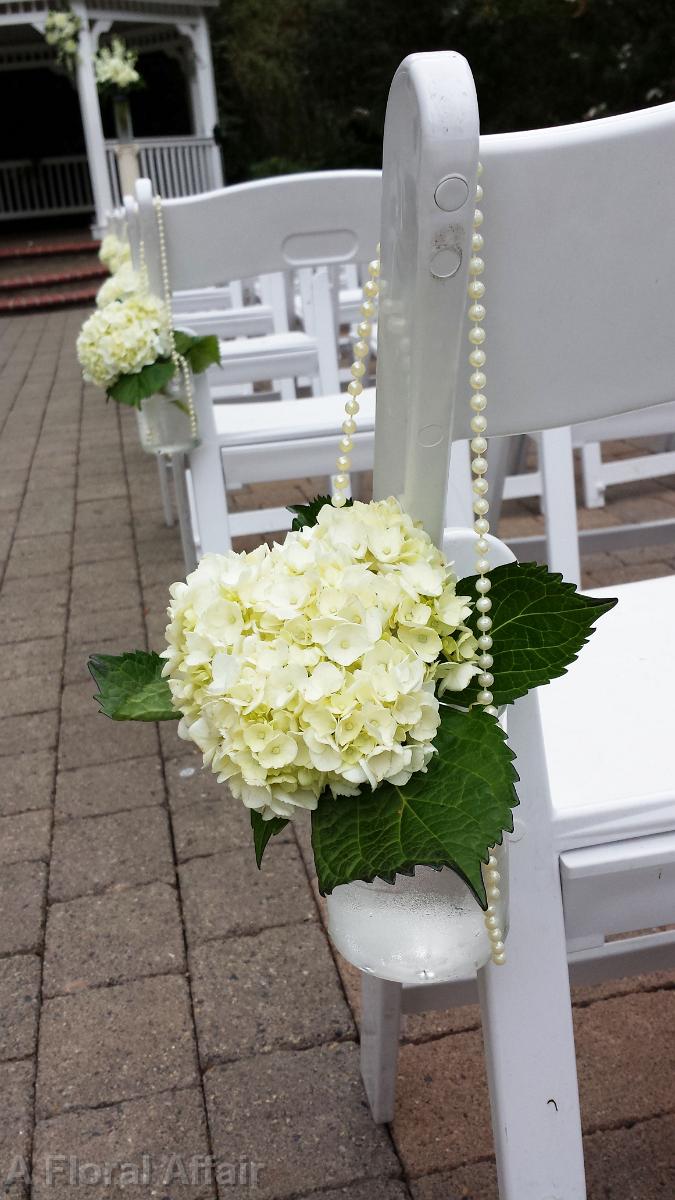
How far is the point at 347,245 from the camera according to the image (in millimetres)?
2473

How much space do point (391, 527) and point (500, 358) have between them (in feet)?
0.41

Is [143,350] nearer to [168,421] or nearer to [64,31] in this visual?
[168,421]

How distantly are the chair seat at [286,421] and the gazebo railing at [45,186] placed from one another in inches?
703

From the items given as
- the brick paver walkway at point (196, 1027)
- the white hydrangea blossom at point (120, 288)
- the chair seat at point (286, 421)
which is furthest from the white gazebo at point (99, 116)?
the brick paver walkway at point (196, 1027)

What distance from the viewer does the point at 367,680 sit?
0.68 m

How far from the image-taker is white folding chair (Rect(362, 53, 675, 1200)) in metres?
0.63

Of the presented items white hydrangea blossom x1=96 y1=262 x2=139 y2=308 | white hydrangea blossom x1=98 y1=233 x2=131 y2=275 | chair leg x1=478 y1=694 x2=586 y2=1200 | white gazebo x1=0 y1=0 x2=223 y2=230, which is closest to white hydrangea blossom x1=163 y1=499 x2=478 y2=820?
chair leg x1=478 y1=694 x2=586 y2=1200

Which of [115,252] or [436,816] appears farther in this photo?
[115,252]

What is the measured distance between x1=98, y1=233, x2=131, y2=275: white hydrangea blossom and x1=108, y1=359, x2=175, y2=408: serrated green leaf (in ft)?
2.48

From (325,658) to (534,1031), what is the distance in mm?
380

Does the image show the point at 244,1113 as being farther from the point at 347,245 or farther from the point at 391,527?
the point at 347,245

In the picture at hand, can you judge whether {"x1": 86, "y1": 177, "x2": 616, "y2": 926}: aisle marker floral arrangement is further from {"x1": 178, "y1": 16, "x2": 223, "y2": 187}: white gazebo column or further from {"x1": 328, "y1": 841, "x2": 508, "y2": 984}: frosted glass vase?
{"x1": 178, "y1": 16, "x2": 223, "y2": 187}: white gazebo column

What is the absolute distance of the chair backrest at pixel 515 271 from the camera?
1.99ft

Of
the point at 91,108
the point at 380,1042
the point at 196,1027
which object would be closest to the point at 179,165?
the point at 91,108
